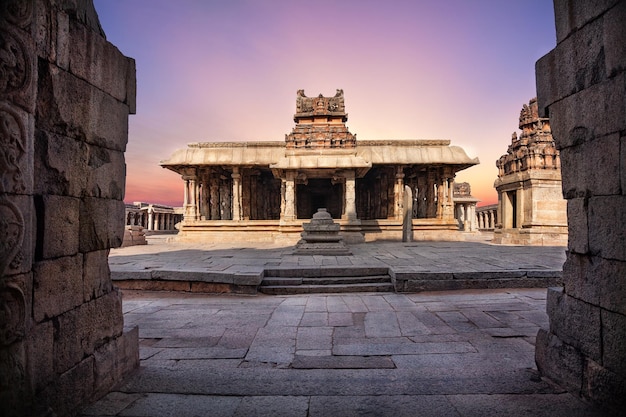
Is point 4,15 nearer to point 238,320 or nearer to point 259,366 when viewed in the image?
point 259,366

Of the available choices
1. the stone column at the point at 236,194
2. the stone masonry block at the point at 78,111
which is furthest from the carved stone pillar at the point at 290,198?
the stone masonry block at the point at 78,111

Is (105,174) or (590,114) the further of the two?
(105,174)

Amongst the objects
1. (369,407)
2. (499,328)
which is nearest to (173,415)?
(369,407)

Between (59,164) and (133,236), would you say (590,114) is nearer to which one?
(59,164)

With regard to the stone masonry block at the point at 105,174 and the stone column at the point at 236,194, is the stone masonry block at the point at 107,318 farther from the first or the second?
the stone column at the point at 236,194

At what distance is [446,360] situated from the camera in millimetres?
2562

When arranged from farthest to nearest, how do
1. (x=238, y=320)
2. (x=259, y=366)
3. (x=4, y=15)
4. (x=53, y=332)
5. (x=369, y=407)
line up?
(x=238, y=320)
(x=259, y=366)
(x=369, y=407)
(x=53, y=332)
(x=4, y=15)

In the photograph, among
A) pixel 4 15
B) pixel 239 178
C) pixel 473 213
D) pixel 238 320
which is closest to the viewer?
pixel 4 15

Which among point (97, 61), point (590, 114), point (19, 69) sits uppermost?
point (97, 61)

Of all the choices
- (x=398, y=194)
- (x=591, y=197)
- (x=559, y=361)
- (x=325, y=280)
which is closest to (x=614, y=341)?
(x=559, y=361)

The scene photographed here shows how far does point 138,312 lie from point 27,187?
3.13 metres

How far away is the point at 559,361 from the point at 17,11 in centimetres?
382

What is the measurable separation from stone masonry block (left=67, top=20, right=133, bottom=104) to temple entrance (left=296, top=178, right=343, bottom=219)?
16.5 metres

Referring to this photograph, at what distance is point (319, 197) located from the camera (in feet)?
66.9
